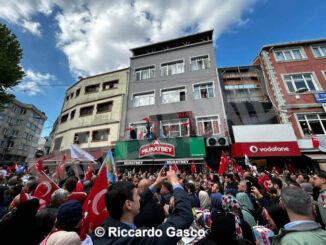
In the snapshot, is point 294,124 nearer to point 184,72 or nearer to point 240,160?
point 240,160

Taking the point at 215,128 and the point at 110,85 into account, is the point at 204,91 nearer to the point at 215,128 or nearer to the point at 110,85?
the point at 215,128

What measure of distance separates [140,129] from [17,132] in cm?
4416

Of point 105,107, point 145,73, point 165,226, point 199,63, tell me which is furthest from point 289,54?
point 105,107

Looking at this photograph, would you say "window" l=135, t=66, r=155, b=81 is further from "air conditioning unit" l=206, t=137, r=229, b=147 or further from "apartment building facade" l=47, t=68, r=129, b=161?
"air conditioning unit" l=206, t=137, r=229, b=147

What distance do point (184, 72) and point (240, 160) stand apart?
11341mm

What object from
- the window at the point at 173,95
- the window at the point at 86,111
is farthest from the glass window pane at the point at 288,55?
the window at the point at 86,111

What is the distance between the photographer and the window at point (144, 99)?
16641 millimetres

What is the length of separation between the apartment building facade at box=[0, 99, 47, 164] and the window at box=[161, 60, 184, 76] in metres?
34.4

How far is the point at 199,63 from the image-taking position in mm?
16641

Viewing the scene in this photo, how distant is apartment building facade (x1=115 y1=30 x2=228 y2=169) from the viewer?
42.1 feet

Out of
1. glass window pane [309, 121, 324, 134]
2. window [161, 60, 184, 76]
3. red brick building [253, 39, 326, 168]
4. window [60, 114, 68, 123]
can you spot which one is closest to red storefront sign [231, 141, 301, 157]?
red brick building [253, 39, 326, 168]

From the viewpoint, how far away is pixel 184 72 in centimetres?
1664

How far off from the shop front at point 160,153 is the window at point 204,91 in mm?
5246

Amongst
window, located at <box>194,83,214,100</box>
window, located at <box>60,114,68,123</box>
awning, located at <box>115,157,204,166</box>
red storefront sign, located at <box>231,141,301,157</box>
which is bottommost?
awning, located at <box>115,157,204,166</box>
